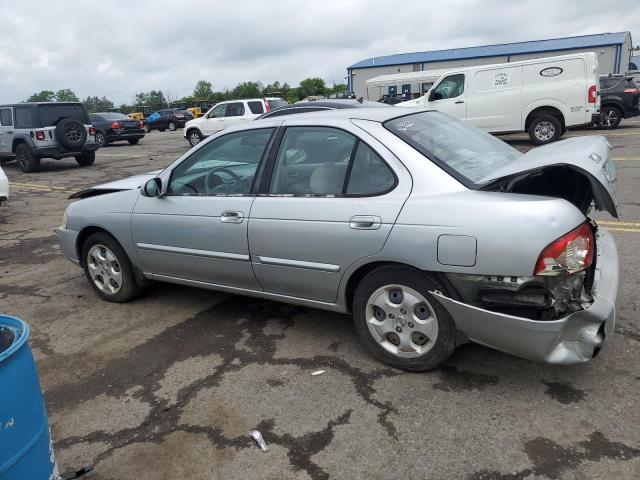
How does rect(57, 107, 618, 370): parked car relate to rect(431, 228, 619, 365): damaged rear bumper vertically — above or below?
above

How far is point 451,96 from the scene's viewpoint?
13.9 m

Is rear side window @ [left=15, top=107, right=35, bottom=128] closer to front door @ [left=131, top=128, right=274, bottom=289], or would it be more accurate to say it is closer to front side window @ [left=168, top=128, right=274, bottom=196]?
front door @ [left=131, top=128, right=274, bottom=289]

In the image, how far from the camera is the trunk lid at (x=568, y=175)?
2.71 meters

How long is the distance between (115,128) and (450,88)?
14.5 m

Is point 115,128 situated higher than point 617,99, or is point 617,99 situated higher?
point 617,99

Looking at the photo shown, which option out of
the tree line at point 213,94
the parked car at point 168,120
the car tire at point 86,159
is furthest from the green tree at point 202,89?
the car tire at point 86,159

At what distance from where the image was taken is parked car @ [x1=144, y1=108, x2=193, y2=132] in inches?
1310

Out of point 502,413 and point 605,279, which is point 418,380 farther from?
point 605,279

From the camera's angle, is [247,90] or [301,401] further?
[247,90]

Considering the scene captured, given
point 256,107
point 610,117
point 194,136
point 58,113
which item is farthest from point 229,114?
point 610,117

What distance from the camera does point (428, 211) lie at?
286 centimetres

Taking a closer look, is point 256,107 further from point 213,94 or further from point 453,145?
point 213,94

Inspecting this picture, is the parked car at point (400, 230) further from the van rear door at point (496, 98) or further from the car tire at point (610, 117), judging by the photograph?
the car tire at point (610, 117)

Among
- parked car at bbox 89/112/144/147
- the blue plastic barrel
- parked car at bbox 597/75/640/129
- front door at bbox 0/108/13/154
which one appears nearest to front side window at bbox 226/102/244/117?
parked car at bbox 89/112/144/147
